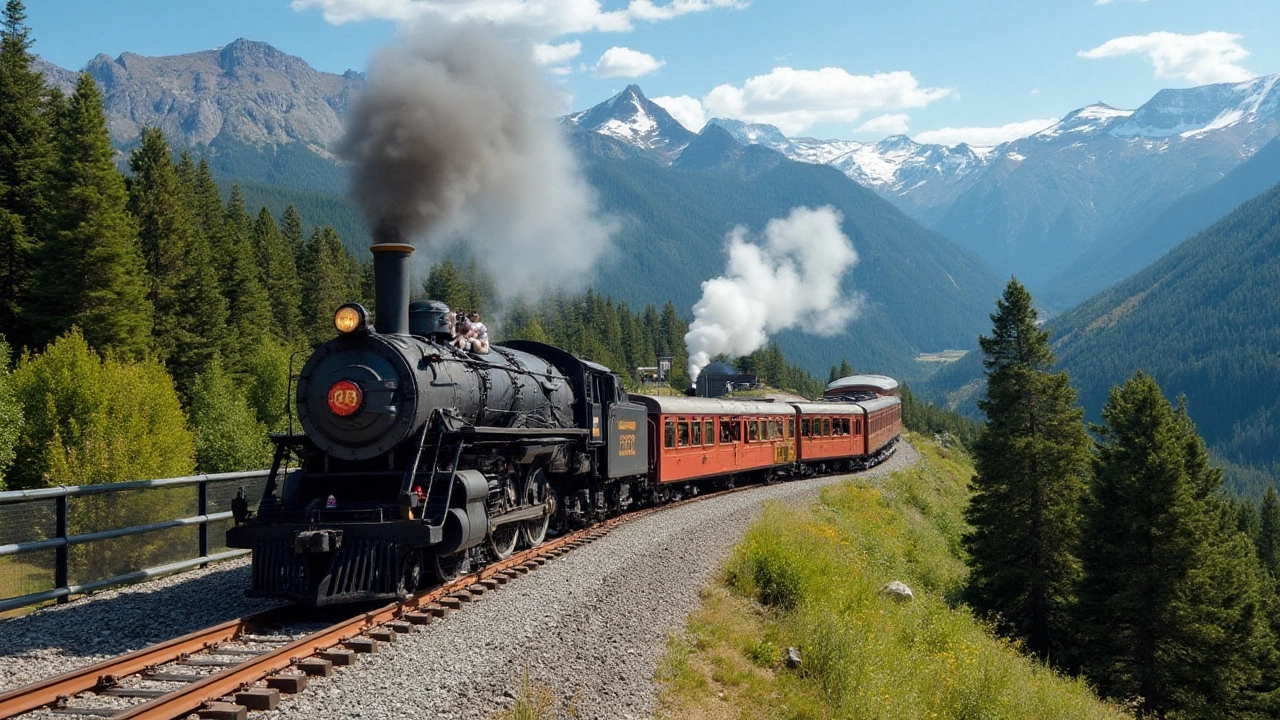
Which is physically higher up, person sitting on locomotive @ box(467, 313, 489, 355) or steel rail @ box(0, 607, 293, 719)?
person sitting on locomotive @ box(467, 313, 489, 355)

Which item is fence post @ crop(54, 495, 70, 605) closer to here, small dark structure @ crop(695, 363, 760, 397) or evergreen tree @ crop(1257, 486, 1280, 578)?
small dark structure @ crop(695, 363, 760, 397)

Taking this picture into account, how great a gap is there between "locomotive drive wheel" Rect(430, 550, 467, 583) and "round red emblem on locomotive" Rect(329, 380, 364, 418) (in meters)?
1.87

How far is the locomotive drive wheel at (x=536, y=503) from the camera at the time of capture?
13367 millimetres

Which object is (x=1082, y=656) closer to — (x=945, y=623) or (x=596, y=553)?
(x=945, y=623)

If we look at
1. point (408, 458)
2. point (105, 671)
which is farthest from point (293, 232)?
point (105, 671)

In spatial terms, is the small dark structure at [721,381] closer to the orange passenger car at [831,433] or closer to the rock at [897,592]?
the orange passenger car at [831,433]

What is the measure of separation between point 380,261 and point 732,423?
641 inches

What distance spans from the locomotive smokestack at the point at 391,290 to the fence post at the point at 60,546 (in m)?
3.76

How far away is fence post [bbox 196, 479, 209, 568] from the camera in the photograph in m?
12.1

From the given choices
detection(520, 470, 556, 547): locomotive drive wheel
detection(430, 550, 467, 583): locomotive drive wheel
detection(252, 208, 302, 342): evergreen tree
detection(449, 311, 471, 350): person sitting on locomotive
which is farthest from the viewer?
detection(252, 208, 302, 342): evergreen tree

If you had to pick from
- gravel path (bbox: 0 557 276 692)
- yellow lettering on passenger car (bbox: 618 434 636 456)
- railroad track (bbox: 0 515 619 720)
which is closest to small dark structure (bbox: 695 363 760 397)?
yellow lettering on passenger car (bbox: 618 434 636 456)

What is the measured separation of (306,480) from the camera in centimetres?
1080

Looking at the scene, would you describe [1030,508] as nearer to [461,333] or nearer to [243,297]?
[461,333]

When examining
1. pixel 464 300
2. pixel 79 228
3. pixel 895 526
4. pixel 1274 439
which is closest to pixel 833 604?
pixel 895 526
